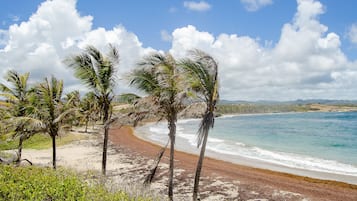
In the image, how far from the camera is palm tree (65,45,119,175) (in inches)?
433

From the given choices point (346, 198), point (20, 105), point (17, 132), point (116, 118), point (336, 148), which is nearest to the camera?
point (116, 118)

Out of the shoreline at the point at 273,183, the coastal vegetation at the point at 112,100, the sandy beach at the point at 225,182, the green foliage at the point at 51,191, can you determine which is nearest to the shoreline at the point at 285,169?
the shoreline at the point at 273,183

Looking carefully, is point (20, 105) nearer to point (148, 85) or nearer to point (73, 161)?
point (73, 161)

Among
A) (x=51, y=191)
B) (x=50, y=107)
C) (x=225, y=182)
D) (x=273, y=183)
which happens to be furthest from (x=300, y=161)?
(x=51, y=191)

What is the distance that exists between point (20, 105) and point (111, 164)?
6040mm

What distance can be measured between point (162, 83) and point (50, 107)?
560 centimetres

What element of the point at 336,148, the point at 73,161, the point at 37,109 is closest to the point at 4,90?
the point at 37,109

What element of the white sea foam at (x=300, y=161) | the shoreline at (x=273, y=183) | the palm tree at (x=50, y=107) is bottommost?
the white sea foam at (x=300, y=161)

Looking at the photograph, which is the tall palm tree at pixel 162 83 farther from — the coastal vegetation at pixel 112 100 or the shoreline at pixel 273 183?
the shoreline at pixel 273 183

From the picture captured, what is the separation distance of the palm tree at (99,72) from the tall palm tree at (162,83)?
2084 mm

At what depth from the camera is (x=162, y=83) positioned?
9141 millimetres

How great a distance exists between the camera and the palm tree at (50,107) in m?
11.9

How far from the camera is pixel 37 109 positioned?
11883 mm

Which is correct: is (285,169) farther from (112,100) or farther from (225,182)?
(112,100)
